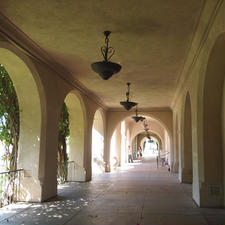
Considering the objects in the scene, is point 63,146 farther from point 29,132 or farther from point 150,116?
point 150,116

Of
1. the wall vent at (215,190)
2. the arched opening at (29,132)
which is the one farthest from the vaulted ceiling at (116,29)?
the wall vent at (215,190)

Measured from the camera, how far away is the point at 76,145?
29.2 ft

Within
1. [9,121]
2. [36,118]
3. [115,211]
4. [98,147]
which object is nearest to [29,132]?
[36,118]

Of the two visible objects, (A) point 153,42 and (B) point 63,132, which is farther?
(B) point 63,132

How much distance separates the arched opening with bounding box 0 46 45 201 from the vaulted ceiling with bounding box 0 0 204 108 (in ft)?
2.68

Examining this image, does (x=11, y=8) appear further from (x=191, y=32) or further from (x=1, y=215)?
(x=1, y=215)

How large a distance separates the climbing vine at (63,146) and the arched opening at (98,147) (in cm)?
339

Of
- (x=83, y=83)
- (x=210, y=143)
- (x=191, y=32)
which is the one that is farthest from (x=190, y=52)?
(x=83, y=83)

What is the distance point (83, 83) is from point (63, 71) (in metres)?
1.41

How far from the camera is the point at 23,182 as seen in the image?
218 inches

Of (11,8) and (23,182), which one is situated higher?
(11,8)

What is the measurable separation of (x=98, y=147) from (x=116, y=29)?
873 cm

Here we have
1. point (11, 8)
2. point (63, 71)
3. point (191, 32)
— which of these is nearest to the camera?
point (11, 8)

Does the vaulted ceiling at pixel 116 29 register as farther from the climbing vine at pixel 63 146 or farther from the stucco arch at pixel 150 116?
the stucco arch at pixel 150 116
